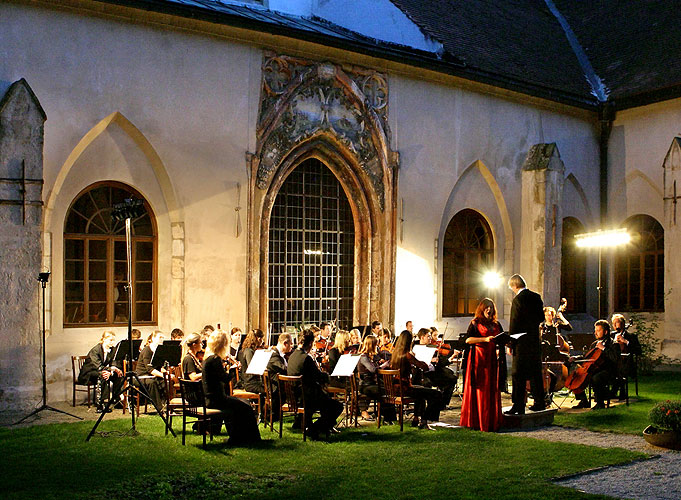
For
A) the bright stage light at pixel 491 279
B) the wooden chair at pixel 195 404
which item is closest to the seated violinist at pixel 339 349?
the wooden chair at pixel 195 404

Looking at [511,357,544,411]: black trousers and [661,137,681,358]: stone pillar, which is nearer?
[511,357,544,411]: black trousers

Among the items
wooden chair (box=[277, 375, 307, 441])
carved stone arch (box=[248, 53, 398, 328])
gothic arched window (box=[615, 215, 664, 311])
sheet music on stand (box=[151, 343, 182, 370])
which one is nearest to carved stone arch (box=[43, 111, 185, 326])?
carved stone arch (box=[248, 53, 398, 328])

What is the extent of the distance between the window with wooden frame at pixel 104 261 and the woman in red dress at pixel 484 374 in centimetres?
629

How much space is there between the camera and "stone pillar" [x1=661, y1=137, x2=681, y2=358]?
2098cm

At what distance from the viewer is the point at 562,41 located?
25031 millimetres

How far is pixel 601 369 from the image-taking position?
14.3 meters

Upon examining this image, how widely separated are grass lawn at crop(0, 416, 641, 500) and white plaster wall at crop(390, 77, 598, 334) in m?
7.57

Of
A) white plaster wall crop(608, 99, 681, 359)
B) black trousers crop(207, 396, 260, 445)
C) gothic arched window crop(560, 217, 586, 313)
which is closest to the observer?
black trousers crop(207, 396, 260, 445)

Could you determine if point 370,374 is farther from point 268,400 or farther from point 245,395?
point 245,395

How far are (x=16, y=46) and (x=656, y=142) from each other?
51.4ft

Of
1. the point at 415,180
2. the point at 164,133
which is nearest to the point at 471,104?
the point at 415,180

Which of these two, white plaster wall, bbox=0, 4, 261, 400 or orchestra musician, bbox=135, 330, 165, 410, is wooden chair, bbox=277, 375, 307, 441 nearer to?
orchestra musician, bbox=135, 330, 165, 410

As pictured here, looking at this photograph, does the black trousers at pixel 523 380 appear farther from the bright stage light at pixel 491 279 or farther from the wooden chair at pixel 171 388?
Result: the bright stage light at pixel 491 279

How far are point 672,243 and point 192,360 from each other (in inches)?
548
